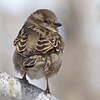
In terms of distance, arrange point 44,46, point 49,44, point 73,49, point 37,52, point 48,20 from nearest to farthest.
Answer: point 37,52 < point 44,46 < point 49,44 < point 48,20 < point 73,49

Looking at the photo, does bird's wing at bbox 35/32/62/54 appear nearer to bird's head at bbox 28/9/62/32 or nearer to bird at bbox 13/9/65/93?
bird at bbox 13/9/65/93

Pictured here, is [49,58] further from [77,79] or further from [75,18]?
[75,18]

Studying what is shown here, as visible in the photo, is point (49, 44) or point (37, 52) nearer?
point (37, 52)

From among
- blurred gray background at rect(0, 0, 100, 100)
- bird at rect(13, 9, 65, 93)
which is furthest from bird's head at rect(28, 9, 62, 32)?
blurred gray background at rect(0, 0, 100, 100)

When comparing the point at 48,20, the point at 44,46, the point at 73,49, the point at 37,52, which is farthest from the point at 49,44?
the point at 73,49

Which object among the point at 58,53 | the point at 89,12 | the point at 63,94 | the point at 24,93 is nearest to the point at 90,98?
the point at 63,94

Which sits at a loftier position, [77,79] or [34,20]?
[34,20]

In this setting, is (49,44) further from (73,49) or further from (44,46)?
(73,49)
